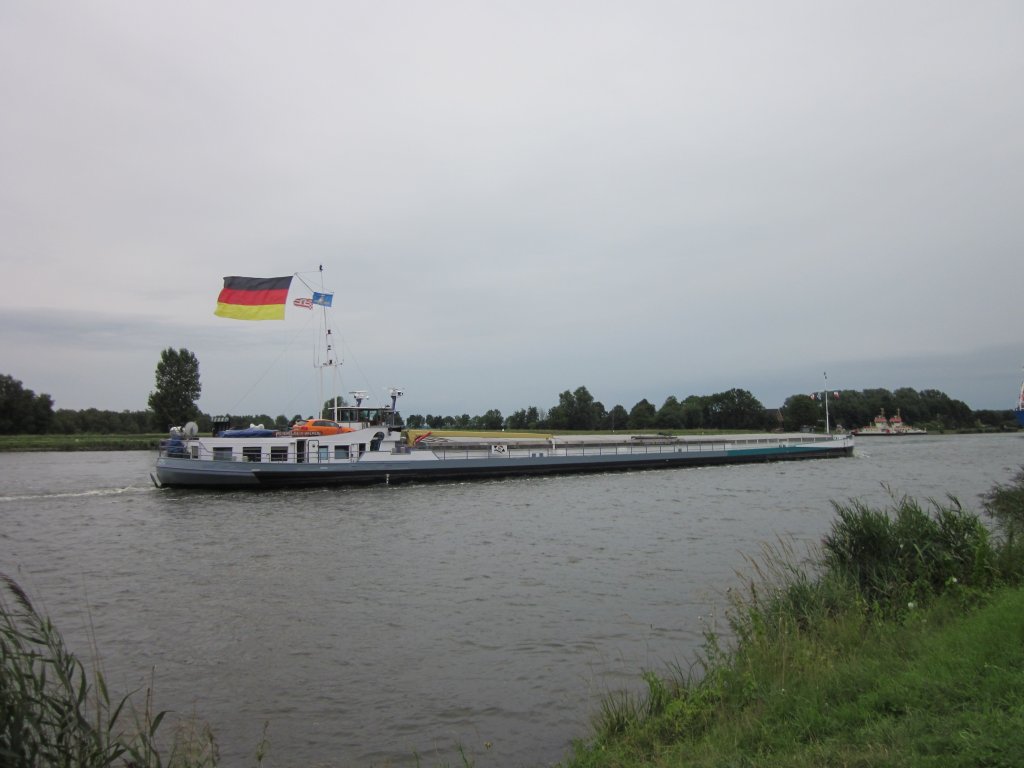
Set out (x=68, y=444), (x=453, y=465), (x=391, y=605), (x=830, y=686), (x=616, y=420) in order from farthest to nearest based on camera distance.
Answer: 1. (x=616, y=420)
2. (x=68, y=444)
3. (x=453, y=465)
4. (x=391, y=605)
5. (x=830, y=686)

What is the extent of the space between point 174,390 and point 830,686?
11928cm

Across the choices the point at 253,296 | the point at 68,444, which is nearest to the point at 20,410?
the point at 68,444

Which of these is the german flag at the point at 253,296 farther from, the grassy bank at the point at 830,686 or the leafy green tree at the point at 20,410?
the leafy green tree at the point at 20,410

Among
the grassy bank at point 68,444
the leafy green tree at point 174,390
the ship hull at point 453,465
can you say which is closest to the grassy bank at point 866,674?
the ship hull at point 453,465

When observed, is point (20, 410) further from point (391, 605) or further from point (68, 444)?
point (391, 605)

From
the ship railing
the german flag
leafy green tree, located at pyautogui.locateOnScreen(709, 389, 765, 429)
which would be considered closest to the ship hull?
the ship railing

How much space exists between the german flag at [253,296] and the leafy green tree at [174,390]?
79.7 meters

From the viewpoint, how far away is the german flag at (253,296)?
128 ft

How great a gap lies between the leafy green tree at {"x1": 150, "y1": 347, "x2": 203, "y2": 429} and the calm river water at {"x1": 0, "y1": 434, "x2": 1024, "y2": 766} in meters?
83.5

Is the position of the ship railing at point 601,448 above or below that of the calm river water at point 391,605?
above

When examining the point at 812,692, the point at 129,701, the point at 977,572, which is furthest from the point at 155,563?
the point at 977,572

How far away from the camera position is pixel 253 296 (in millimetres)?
39031

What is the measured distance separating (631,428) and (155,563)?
129644 mm

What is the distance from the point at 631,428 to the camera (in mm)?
144000
